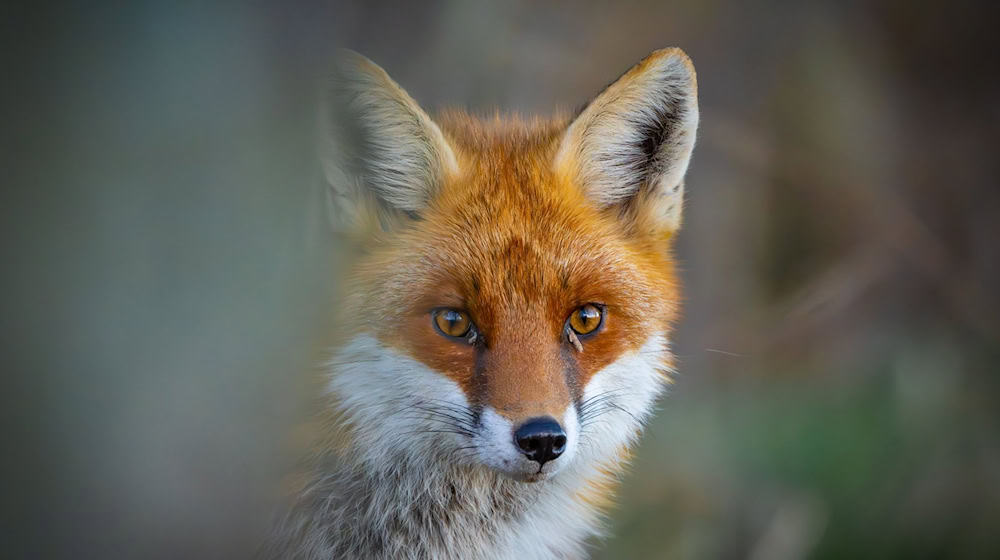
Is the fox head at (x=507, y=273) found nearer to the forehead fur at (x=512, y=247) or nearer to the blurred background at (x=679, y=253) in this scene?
the forehead fur at (x=512, y=247)

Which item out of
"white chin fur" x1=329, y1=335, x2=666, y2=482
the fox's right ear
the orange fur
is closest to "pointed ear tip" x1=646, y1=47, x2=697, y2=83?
the orange fur

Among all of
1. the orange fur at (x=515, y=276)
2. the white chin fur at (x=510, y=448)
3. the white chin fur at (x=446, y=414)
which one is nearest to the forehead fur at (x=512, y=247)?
the orange fur at (x=515, y=276)

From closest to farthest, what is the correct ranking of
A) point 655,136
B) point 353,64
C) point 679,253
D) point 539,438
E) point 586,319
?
1. point 539,438
2. point 353,64
3. point 586,319
4. point 655,136
5. point 679,253

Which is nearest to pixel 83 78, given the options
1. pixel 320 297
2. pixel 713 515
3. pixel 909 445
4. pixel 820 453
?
pixel 320 297

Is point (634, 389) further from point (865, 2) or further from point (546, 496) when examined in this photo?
point (865, 2)

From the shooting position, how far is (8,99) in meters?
1.33

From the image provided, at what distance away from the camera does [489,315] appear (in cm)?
148

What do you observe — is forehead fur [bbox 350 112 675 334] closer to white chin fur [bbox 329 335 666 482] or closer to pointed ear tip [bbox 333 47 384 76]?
white chin fur [bbox 329 335 666 482]

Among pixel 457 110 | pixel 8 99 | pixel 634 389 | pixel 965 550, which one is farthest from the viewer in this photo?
pixel 965 550

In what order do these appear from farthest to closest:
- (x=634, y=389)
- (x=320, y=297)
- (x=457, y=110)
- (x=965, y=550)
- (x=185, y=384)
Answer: (x=965, y=550) < (x=457, y=110) < (x=634, y=389) < (x=320, y=297) < (x=185, y=384)

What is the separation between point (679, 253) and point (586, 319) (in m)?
1.62

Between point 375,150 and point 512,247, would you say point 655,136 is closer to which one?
point 512,247

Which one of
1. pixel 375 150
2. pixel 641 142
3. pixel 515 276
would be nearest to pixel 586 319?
pixel 515 276

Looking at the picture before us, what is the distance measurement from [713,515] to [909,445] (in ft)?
2.54
